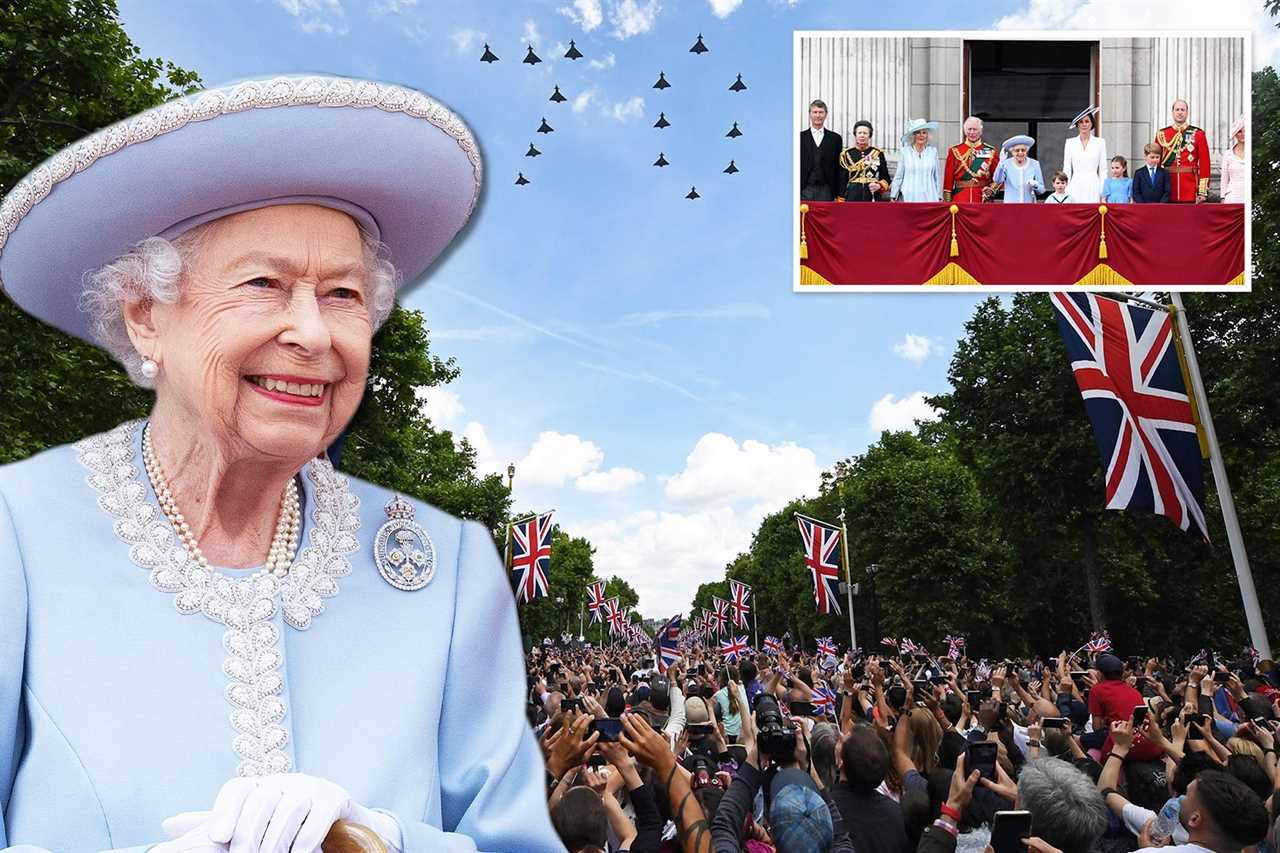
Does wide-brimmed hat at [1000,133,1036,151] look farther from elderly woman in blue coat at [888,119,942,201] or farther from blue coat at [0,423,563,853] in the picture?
blue coat at [0,423,563,853]

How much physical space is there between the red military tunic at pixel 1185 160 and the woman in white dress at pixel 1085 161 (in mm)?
967

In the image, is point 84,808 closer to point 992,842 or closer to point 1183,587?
point 992,842

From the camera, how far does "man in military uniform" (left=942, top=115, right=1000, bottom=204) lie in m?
18.1

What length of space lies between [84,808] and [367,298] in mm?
1011

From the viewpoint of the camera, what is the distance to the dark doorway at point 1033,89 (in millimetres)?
18906

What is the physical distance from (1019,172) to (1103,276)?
2.44 metres

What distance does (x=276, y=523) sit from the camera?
211 centimetres

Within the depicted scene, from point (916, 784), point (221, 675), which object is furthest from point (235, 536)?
point (916, 784)

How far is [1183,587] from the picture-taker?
123 feet

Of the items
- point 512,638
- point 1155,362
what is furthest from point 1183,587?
→ point 512,638

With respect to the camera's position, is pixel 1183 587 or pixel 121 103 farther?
pixel 1183 587

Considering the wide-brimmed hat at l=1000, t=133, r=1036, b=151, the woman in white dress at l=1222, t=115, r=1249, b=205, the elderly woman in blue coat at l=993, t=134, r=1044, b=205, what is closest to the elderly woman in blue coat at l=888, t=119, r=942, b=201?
the elderly woman in blue coat at l=993, t=134, r=1044, b=205

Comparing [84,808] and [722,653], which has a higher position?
[84,808]

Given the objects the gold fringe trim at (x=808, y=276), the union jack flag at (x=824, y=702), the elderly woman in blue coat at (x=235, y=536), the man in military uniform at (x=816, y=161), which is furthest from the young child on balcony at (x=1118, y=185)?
the elderly woman in blue coat at (x=235, y=536)
